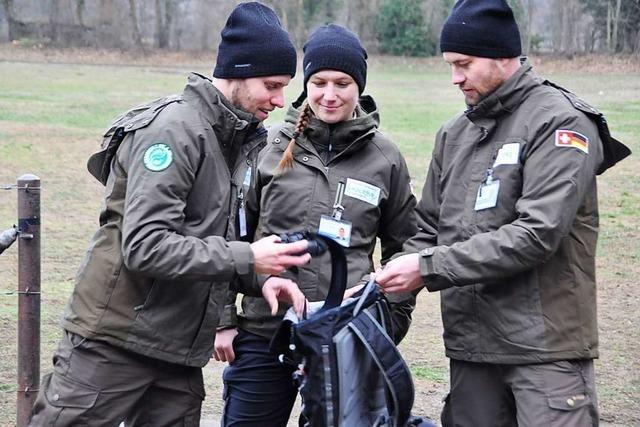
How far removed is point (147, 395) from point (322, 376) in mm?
727

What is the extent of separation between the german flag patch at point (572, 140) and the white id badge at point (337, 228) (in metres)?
0.84

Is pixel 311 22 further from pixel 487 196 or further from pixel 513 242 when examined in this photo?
pixel 513 242

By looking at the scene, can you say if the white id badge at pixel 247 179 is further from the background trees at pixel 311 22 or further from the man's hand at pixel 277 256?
the background trees at pixel 311 22

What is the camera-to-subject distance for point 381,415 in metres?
3.24

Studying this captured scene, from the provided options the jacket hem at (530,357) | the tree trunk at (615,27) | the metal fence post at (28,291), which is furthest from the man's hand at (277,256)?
the tree trunk at (615,27)

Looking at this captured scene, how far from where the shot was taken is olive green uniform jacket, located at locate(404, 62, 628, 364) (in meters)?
3.21

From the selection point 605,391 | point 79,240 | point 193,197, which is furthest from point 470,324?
point 79,240

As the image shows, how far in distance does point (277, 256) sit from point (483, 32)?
1028mm

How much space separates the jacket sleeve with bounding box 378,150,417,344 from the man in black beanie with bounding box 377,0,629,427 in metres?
0.28

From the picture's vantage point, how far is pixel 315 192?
3703 millimetres

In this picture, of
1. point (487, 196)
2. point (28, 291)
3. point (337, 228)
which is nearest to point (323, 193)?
point (337, 228)

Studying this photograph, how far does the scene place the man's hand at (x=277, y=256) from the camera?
3.18m

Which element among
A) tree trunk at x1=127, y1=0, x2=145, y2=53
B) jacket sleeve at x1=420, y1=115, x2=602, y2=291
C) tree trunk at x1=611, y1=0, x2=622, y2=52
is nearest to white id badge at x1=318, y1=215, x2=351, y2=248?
jacket sleeve at x1=420, y1=115, x2=602, y2=291

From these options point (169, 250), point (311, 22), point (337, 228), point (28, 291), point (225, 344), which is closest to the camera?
point (169, 250)
